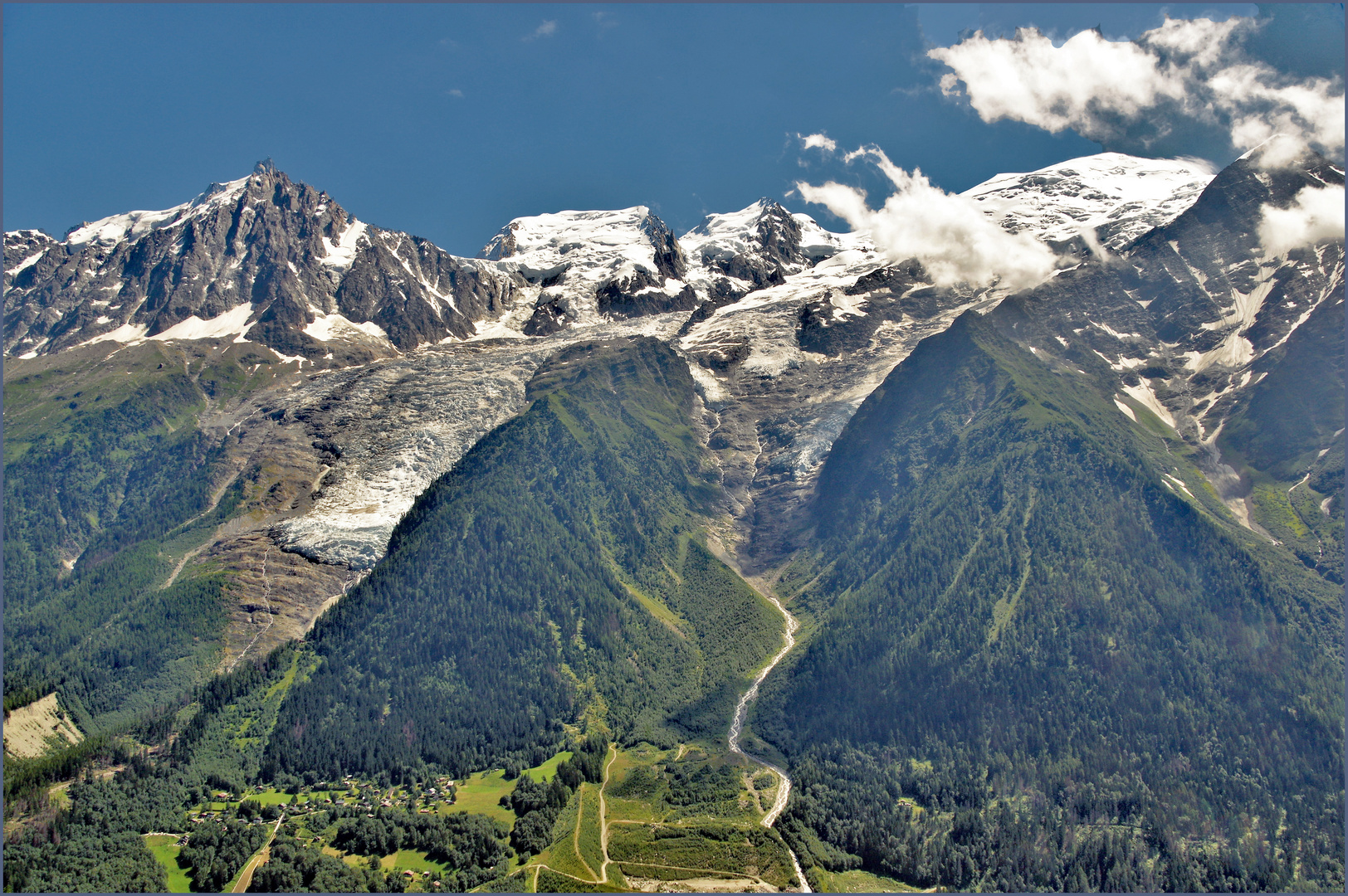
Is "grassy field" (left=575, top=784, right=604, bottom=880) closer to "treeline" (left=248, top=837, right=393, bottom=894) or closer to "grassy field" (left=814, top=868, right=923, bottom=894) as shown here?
"treeline" (left=248, top=837, right=393, bottom=894)

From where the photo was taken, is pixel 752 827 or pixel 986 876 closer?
pixel 986 876

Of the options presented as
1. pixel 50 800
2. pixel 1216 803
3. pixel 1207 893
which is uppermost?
pixel 50 800

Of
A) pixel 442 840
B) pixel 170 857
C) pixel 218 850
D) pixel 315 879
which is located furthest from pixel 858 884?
pixel 170 857

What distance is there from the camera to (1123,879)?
178 m

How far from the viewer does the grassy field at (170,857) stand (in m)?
177

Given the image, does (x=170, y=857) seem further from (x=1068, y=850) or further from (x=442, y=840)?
(x=1068, y=850)

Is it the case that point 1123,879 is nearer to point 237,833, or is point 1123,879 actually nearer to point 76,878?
point 237,833

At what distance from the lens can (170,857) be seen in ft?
607

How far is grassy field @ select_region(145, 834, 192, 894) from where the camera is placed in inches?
6978

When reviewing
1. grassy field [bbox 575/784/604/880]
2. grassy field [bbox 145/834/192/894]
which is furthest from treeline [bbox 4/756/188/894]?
grassy field [bbox 575/784/604/880]

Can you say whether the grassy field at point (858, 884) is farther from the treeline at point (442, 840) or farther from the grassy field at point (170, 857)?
the grassy field at point (170, 857)

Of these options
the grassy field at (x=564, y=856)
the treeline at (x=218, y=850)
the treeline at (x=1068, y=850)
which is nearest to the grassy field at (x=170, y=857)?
the treeline at (x=218, y=850)

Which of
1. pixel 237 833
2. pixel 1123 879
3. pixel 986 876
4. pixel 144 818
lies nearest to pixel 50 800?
pixel 144 818

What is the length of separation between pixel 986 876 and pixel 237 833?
15081 centimetres
